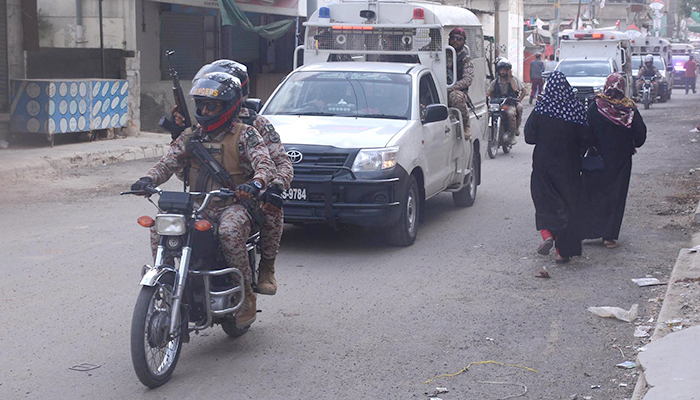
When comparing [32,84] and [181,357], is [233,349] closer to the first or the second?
[181,357]

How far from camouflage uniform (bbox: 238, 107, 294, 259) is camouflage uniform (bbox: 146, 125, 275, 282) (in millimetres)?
153

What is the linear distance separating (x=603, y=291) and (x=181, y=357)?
3.60 m

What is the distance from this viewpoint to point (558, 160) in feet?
27.0

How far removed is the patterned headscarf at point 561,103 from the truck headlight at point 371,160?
152 cm

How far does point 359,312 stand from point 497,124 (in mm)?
11450

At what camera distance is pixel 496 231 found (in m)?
9.90

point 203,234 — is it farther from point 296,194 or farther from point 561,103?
point 561,103

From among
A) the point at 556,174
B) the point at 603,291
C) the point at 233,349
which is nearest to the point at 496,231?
the point at 556,174

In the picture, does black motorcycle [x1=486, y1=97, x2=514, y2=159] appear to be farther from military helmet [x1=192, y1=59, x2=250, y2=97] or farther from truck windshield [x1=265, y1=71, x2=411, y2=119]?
military helmet [x1=192, y1=59, x2=250, y2=97]

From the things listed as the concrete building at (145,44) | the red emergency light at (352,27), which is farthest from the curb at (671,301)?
the concrete building at (145,44)

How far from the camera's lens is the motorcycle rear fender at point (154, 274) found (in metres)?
4.70

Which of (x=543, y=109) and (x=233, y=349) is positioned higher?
(x=543, y=109)

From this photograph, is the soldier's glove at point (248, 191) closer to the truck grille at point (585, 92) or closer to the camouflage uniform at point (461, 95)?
the camouflage uniform at point (461, 95)

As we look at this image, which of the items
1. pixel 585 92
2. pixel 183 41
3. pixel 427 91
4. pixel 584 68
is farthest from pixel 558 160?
pixel 584 68
